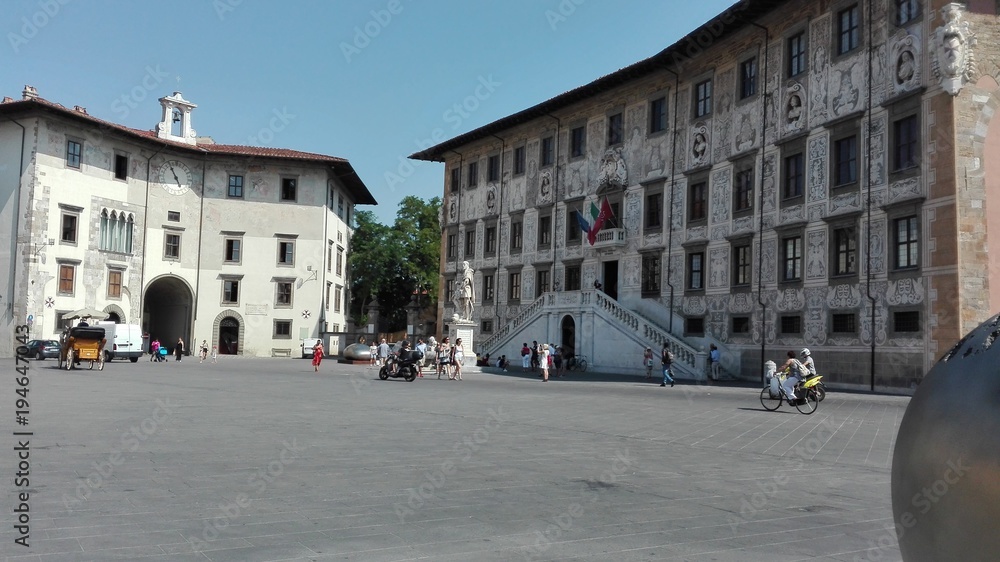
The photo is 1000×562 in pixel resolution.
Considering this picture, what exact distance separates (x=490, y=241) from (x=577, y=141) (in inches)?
334

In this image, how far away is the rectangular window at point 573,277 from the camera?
4131 cm

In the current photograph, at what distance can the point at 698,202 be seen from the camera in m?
34.8

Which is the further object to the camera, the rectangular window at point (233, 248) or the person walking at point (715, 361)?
the rectangular window at point (233, 248)

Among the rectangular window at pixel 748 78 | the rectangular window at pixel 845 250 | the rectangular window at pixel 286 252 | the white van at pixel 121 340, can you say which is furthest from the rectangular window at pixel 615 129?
the rectangular window at pixel 286 252

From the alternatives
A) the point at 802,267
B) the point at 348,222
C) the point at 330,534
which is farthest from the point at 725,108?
the point at 348,222

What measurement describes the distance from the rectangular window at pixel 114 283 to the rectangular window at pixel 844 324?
40633 mm

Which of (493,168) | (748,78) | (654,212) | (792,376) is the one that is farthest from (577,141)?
(792,376)

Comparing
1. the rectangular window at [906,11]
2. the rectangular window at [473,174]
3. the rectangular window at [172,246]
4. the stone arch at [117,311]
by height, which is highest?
the rectangular window at [906,11]

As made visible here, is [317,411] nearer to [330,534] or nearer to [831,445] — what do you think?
[831,445]

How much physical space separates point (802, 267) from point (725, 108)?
7792mm

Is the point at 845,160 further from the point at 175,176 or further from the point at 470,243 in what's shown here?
the point at 175,176

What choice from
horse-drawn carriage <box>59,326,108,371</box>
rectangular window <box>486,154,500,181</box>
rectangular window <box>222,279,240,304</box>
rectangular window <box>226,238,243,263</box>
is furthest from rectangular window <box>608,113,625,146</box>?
rectangular window <box>222,279,240,304</box>

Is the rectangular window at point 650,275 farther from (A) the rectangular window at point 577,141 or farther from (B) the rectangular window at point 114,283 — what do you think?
(B) the rectangular window at point 114,283

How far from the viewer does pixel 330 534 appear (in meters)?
5.73
